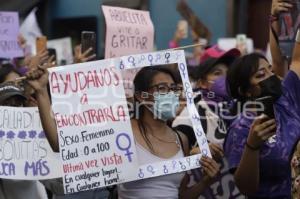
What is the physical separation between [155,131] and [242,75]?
0.53 meters

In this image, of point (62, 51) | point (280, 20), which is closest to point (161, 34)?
point (62, 51)

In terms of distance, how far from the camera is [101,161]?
3490mm

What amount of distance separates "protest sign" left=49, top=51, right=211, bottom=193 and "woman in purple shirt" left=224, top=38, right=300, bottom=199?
0.23 metres

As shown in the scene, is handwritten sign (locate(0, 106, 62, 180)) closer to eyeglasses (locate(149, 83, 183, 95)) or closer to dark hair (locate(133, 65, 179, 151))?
dark hair (locate(133, 65, 179, 151))

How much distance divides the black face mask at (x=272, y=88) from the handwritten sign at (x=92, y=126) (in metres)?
0.68

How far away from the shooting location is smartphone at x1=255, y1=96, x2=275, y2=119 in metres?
3.21

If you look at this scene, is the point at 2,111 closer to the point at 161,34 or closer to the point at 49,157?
the point at 49,157

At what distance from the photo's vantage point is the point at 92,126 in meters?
3.54

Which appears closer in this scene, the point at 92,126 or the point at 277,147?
the point at 277,147

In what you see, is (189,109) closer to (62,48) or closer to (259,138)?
(259,138)

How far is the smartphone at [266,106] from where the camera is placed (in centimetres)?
321

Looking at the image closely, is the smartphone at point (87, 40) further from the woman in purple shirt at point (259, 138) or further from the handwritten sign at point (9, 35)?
the handwritten sign at point (9, 35)

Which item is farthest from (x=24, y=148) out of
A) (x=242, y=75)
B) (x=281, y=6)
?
(x=281, y=6)

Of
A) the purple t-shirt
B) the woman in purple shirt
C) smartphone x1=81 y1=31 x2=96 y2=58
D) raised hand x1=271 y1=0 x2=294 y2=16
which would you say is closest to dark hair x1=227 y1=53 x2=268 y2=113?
the woman in purple shirt
